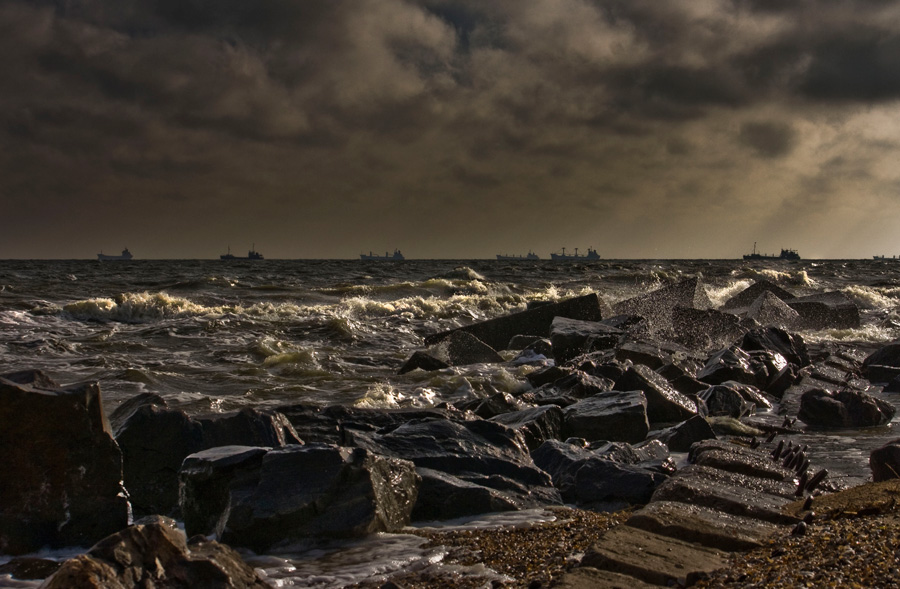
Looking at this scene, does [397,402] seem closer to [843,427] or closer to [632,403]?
[632,403]

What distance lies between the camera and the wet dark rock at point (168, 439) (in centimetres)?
399

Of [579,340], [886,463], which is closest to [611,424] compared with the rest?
[886,463]

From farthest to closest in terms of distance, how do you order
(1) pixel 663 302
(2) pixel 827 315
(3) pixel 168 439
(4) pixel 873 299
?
(4) pixel 873 299 < (2) pixel 827 315 < (1) pixel 663 302 < (3) pixel 168 439

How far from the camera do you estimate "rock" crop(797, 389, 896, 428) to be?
6047 millimetres

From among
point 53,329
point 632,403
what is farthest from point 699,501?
point 53,329

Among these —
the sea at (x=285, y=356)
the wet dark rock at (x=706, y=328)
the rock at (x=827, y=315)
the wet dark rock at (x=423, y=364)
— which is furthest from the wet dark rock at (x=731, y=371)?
the rock at (x=827, y=315)

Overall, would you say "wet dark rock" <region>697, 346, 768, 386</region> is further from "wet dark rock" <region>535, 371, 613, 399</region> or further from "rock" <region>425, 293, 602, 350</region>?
"rock" <region>425, 293, 602, 350</region>

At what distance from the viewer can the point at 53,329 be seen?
44.3 ft

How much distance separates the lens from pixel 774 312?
45.1 feet

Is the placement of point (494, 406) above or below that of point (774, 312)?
below

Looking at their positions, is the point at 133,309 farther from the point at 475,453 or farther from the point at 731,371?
the point at 475,453

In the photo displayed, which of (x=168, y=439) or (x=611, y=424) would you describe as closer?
(x=168, y=439)

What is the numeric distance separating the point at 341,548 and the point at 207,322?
37.7 ft

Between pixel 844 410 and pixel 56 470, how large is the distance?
580 centimetres
